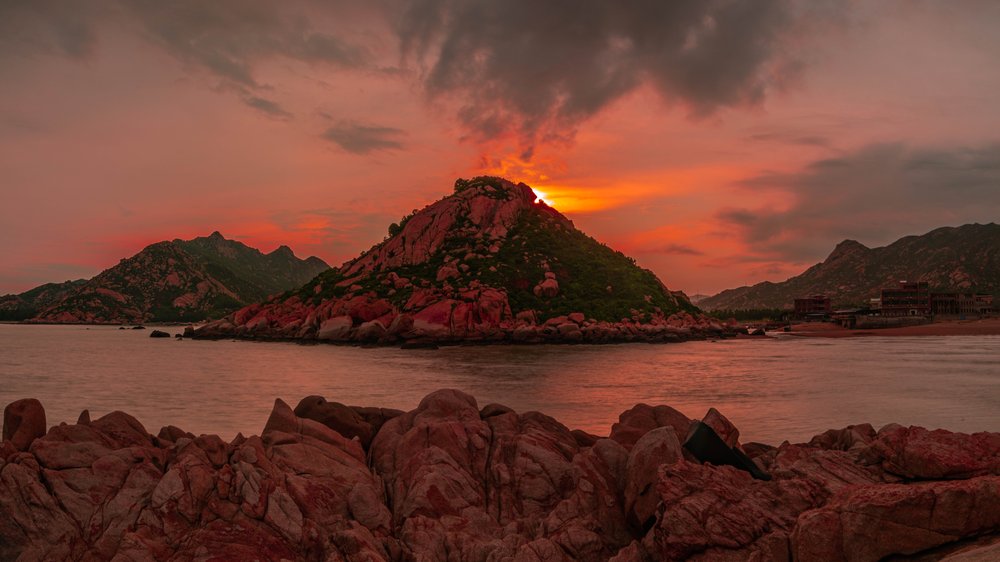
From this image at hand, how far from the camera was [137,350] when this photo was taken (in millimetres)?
80875

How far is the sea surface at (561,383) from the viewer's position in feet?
96.2

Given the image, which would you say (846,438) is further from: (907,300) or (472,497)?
(907,300)

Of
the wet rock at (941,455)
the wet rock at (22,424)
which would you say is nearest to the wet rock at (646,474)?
the wet rock at (941,455)

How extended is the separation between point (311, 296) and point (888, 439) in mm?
104223

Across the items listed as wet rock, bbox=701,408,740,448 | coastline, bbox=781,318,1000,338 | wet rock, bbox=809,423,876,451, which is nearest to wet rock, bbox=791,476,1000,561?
wet rock, bbox=701,408,740,448

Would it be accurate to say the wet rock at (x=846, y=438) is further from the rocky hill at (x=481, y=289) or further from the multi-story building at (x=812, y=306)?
the multi-story building at (x=812, y=306)

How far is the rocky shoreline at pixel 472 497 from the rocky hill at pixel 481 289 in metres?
70.8

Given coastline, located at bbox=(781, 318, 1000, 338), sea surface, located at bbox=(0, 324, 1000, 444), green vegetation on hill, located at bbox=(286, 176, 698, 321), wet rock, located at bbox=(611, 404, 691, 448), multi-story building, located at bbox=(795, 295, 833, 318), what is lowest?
sea surface, located at bbox=(0, 324, 1000, 444)

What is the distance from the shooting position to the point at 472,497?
13.2 m

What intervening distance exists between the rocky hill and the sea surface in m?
15.0

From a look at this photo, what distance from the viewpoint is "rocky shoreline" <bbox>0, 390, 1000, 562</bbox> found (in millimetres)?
8148

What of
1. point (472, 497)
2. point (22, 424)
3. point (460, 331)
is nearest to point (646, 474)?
point (472, 497)

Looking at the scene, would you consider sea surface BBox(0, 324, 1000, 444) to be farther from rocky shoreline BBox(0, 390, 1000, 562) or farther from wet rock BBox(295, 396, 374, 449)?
rocky shoreline BBox(0, 390, 1000, 562)

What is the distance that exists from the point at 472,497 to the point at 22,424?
375 inches
